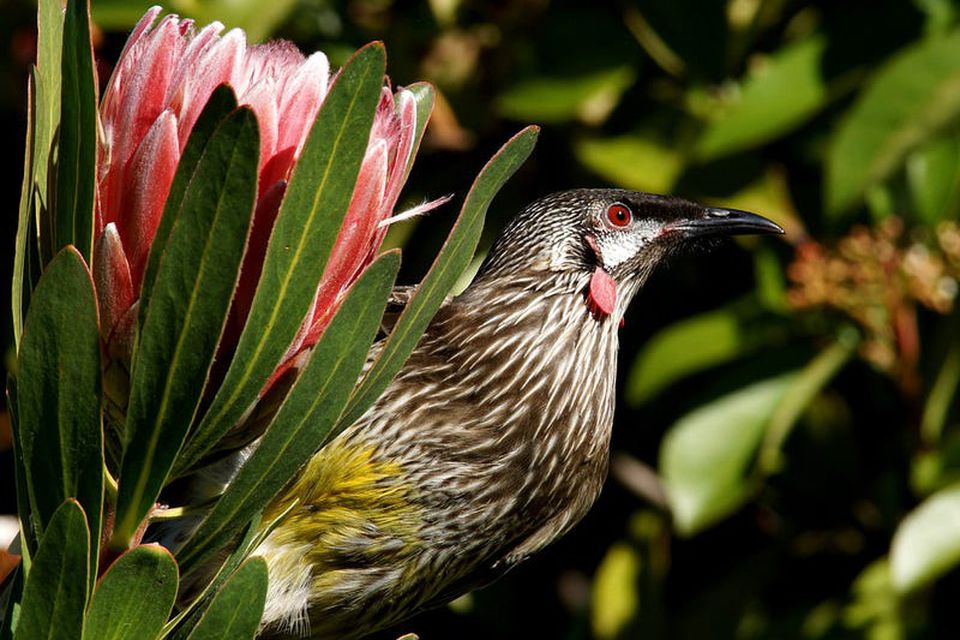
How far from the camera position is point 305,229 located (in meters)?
1.07

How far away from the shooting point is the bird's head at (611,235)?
2395 mm

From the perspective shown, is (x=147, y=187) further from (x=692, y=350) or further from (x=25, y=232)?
(x=692, y=350)

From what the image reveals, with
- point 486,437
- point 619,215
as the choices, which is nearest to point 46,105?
point 486,437

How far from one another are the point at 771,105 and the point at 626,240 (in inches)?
25.8

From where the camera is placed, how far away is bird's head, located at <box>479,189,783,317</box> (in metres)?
2.39

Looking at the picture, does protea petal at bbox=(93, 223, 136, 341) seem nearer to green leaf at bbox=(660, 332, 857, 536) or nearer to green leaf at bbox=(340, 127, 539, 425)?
green leaf at bbox=(340, 127, 539, 425)

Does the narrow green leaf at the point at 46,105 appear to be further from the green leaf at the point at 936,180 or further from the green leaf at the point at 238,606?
the green leaf at the point at 936,180

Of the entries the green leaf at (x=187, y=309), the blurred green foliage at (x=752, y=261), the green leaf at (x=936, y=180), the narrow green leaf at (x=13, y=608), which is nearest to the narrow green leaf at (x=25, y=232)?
the green leaf at (x=187, y=309)

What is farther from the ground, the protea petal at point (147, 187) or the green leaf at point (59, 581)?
the protea petal at point (147, 187)

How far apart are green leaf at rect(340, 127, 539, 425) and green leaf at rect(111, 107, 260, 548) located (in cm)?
16

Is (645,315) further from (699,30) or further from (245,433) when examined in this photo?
(245,433)

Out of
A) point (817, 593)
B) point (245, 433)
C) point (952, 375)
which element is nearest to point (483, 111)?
point (952, 375)

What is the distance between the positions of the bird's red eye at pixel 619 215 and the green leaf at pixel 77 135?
1424 mm

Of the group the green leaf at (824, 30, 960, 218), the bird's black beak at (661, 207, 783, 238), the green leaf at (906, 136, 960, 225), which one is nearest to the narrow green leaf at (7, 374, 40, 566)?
the bird's black beak at (661, 207, 783, 238)
